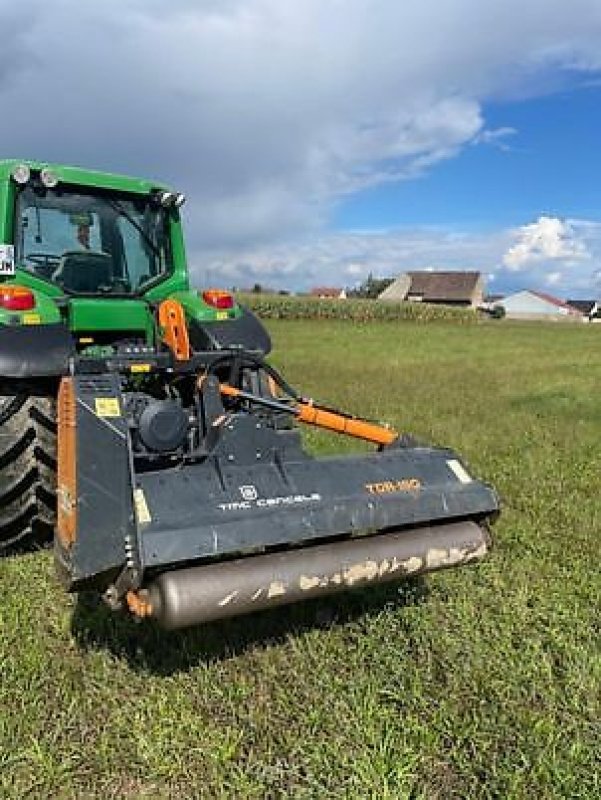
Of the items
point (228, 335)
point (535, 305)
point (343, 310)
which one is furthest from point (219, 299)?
point (535, 305)

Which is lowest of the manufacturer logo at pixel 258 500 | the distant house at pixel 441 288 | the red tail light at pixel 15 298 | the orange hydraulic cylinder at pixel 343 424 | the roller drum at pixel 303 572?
the distant house at pixel 441 288

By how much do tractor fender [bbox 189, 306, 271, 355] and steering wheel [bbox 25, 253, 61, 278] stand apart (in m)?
0.88

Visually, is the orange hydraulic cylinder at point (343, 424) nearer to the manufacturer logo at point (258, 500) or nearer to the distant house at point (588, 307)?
the manufacturer logo at point (258, 500)

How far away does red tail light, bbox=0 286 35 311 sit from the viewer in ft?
12.1

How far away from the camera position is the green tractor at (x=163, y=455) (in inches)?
113

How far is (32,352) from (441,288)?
80.6 meters

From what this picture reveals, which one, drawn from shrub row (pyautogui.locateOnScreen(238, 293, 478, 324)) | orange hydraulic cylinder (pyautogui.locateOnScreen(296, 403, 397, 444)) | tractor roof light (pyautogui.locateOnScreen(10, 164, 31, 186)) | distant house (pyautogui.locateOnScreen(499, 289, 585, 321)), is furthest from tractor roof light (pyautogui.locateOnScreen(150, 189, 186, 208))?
distant house (pyautogui.locateOnScreen(499, 289, 585, 321))

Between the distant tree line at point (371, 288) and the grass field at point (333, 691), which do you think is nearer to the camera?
the grass field at point (333, 691)

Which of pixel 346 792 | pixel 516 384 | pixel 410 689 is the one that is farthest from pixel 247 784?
pixel 516 384

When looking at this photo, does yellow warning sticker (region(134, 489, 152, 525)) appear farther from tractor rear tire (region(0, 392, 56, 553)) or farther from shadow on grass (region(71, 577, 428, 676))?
tractor rear tire (region(0, 392, 56, 553))

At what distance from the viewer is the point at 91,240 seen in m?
4.71

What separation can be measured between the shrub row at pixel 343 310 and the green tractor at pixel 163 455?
1255 inches

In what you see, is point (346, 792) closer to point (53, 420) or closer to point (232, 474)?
point (232, 474)

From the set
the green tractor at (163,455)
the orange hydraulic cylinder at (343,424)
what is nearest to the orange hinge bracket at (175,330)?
the green tractor at (163,455)
